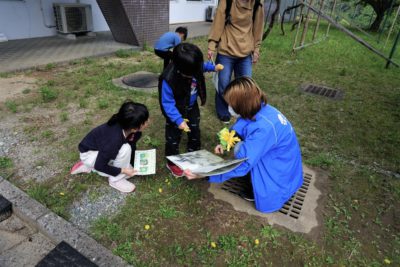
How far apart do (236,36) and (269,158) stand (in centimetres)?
176

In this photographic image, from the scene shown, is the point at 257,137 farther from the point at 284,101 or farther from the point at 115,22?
the point at 115,22

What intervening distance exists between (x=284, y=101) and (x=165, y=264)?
3.46 metres

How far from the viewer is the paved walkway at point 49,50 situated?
561 cm

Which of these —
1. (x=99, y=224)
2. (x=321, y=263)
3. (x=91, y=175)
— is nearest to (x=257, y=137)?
(x=321, y=263)


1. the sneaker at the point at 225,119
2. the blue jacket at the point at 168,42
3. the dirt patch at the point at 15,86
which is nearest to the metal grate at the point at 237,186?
the sneaker at the point at 225,119

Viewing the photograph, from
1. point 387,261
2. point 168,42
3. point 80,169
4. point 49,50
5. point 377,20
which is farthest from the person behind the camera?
point 377,20

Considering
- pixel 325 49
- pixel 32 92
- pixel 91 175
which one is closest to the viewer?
pixel 91 175

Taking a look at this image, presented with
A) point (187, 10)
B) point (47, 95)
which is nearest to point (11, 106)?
point (47, 95)

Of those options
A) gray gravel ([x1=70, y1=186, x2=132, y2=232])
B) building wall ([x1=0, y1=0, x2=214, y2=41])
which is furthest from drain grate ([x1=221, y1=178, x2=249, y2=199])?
building wall ([x1=0, y1=0, x2=214, y2=41])

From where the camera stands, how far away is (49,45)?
695 centimetres

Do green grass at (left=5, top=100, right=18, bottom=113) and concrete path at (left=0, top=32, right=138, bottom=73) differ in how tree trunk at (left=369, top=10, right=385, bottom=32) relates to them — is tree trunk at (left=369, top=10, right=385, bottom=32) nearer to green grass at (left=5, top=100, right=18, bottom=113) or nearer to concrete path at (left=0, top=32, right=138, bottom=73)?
concrete path at (left=0, top=32, right=138, bottom=73)

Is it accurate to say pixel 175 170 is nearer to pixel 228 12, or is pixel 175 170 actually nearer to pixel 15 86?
pixel 228 12

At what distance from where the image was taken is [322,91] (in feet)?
17.1

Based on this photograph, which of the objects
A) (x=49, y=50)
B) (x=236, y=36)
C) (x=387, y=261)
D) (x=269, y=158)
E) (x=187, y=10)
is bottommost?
(x=387, y=261)
